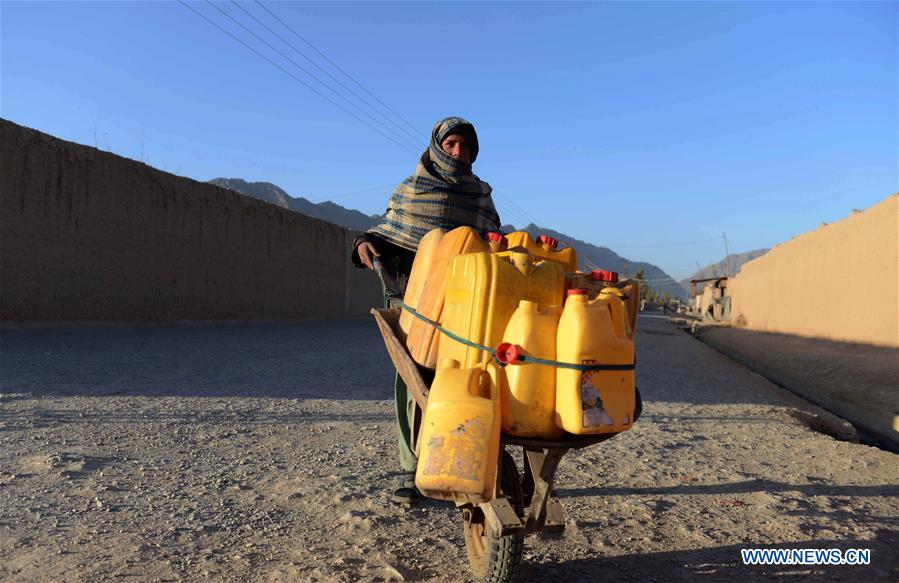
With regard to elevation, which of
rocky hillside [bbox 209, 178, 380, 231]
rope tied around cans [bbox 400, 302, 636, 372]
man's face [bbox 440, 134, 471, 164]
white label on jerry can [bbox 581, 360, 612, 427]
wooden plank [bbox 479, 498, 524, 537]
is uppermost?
rocky hillside [bbox 209, 178, 380, 231]

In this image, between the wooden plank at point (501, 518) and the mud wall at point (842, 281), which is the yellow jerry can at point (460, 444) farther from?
the mud wall at point (842, 281)

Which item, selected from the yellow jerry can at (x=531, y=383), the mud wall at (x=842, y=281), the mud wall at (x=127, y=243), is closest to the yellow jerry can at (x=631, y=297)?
the yellow jerry can at (x=531, y=383)

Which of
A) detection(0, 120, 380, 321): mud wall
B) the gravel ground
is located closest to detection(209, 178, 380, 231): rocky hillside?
detection(0, 120, 380, 321): mud wall

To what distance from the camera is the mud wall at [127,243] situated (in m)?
8.52

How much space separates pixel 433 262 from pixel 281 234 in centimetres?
1311

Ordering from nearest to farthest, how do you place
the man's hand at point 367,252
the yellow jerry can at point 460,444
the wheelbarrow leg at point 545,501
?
the yellow jerry can at point 460,444 < the wheelbarrow leg at point 545,501 < the man's hand at point 367,252

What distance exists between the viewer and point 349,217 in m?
111

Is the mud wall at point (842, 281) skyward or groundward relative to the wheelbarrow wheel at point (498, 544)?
skyward

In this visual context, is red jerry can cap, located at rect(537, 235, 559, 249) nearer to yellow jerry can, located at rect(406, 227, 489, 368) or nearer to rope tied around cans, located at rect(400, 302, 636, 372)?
yellow jerry can, located at rect(406, 227, 489, 368)

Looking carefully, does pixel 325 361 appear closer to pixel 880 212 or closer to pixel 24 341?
pixel 24 341

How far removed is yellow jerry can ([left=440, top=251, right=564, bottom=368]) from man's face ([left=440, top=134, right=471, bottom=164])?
1.11 m

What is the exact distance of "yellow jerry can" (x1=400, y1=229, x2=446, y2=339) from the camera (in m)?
2.35

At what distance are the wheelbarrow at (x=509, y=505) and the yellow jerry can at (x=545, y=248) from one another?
0.55 meters

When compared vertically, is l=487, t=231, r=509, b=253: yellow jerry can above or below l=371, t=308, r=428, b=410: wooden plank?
above
